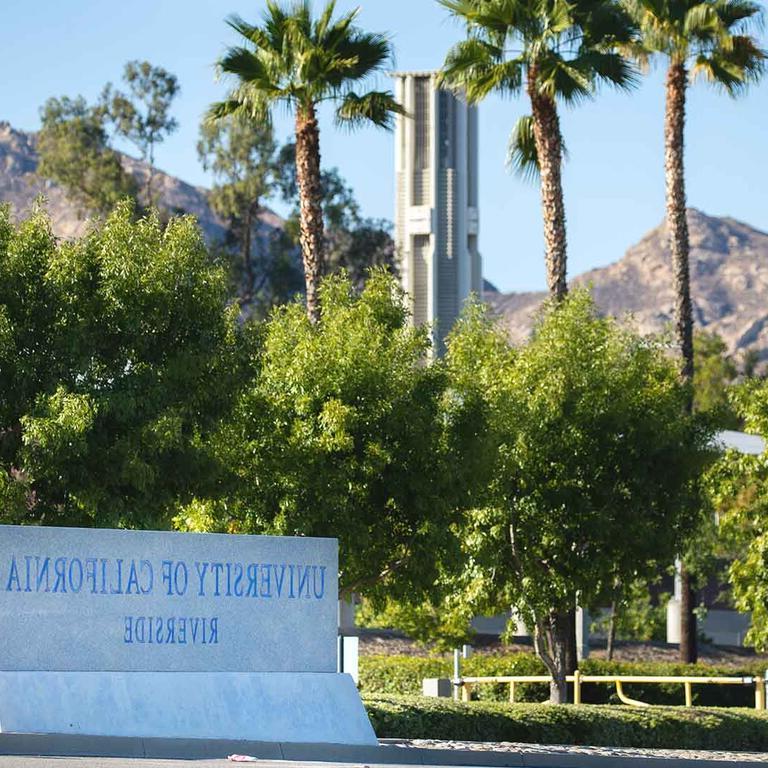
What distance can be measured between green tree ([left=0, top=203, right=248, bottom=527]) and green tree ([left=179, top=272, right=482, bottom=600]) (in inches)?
45.0

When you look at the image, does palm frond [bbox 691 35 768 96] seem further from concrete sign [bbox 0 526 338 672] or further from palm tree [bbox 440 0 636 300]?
concrete sign [bbox 0 526 338 672]

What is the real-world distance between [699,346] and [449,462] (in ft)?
256

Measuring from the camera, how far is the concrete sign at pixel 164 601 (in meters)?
16.7

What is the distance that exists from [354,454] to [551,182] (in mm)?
11137

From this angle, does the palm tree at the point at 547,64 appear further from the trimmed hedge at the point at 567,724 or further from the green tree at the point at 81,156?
the green tree at the point at 81,156

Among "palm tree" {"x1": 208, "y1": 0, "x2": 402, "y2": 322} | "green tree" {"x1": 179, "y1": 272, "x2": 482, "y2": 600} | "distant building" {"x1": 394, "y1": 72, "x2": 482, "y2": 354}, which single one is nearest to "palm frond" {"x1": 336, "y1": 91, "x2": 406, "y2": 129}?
"palm tree" {"x1": 208, "y1": 0, "x2": 402, "y2": 322}

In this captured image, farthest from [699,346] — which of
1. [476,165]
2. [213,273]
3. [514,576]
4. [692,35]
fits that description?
[213,273]

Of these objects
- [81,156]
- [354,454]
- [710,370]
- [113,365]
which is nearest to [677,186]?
[354,454]

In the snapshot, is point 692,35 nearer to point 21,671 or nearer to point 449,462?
point 449,462

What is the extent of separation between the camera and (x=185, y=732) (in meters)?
16.9

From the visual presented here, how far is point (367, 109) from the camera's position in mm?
30531

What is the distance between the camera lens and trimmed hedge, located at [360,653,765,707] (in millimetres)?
33812

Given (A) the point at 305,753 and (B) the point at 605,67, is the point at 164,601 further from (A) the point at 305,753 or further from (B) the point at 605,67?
(B) the point at 605,67

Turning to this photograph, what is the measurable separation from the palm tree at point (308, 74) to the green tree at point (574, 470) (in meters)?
4.66
